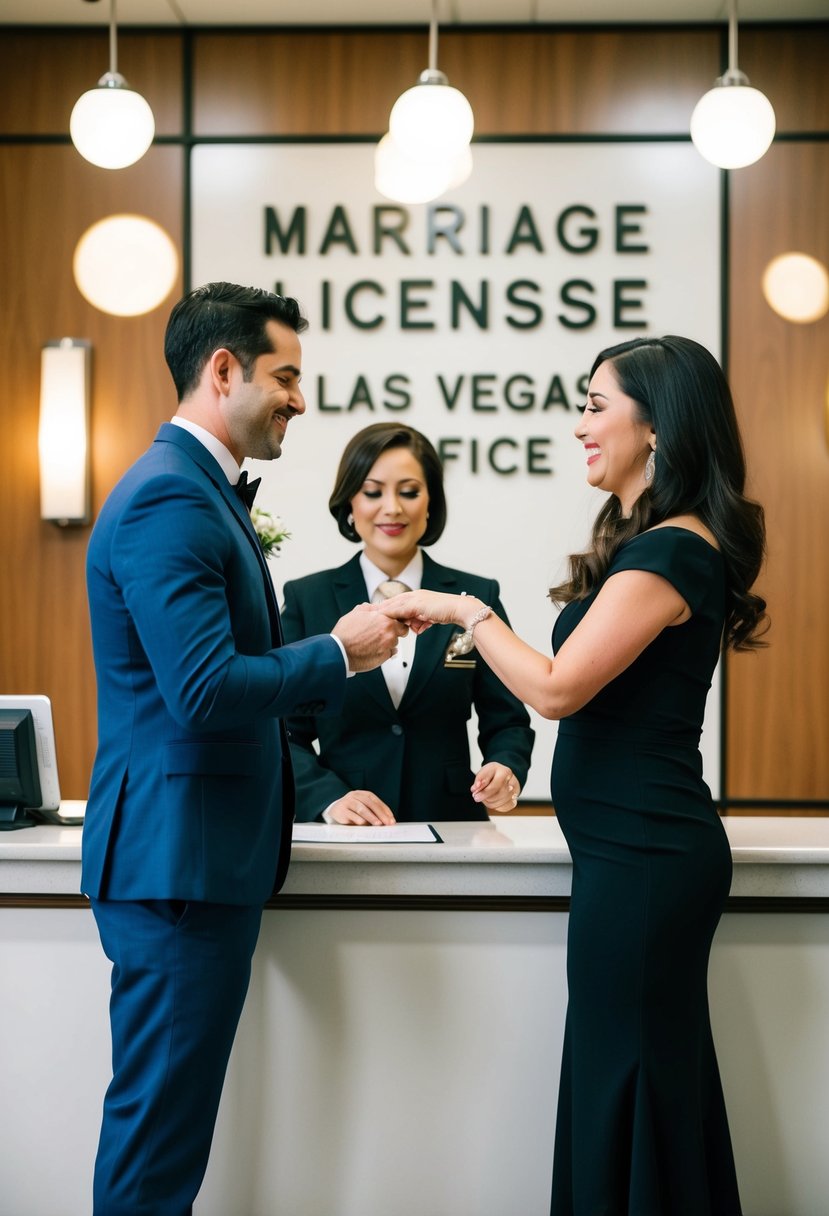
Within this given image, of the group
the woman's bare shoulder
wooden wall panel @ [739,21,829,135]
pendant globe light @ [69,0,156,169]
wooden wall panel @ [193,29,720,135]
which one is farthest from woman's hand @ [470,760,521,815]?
wooden wall panel @ [739,21,829,135]

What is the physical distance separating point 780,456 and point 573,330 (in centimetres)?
102

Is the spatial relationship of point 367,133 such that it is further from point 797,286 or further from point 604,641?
point 604,641

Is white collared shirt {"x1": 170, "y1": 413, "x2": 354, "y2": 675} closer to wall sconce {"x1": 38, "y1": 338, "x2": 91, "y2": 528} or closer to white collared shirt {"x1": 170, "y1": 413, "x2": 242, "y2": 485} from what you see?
white collared shirt {"x1": 170, "y1": 413, "x2": 242, "y2": 485}

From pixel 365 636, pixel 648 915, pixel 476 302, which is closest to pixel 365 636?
pixel 365 636

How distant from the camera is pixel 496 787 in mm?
2609

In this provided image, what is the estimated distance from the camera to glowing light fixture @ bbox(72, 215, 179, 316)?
15.5 ft

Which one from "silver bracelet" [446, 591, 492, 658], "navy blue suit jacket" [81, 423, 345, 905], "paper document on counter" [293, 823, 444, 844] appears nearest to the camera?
"navy blue suit jacket" [81, 423, 345, 905]

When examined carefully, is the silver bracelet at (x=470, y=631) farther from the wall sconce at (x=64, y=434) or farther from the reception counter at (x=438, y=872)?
the wall sconce at (x=64, y=434)

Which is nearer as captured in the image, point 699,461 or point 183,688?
point 183,688

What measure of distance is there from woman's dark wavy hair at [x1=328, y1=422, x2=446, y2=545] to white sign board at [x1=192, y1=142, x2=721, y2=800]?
1627 mm

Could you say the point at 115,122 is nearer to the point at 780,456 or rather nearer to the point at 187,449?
the point at 187,449

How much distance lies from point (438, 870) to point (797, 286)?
3.49 m

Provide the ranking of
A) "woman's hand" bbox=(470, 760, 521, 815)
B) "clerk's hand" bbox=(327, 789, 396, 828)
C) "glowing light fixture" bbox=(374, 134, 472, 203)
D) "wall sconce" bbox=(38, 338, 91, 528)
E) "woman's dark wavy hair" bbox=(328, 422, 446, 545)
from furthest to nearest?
"wall sconce" bbox=(38, 338, 91, 528)
"glowing light fixture" bbox=(374, 134, 472, 203)
"woman's dark wavy hair" bbox=(328, 422, 446, 545)
"woman's hand" bbox=(470, 760, 521, 815)
"clerk's hand" bbox=(327, 789, 396, 828)

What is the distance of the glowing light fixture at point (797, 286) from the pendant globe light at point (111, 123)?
2641 millimetres
